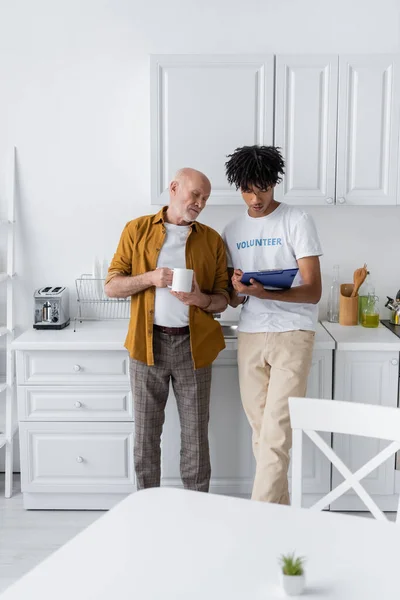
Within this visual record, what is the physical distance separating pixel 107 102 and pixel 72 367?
1.35 metres

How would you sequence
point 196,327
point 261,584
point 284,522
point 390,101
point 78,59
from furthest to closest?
point 78,59, point 390,101, point 196,327, point 284,522, point 261,584

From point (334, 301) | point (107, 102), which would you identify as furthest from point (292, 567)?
point (107, 102)

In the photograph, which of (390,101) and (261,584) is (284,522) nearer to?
(261,584)

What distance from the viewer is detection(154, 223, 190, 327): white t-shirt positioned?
9.35 feet

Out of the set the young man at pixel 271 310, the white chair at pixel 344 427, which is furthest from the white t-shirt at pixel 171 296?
the white chair at pixel 344 427

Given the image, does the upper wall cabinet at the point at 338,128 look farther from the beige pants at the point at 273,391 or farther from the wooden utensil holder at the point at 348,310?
the beige pants at the point at 273,391

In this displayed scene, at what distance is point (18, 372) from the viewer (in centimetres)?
328

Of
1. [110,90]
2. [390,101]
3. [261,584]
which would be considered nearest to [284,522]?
[261,584]

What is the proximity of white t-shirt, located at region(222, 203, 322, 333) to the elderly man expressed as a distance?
4.3 inches

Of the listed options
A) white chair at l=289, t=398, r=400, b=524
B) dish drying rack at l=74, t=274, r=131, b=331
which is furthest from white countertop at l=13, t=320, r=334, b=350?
white chair at l=289, t=398, r=400, b=524

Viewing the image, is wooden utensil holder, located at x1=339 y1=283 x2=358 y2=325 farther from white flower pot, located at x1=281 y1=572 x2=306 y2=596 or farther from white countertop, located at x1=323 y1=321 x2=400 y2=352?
white flower pot, located at x1=281 y1=572 x2=306 y2=596

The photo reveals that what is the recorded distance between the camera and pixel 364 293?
363cm

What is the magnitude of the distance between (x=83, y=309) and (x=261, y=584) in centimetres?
258

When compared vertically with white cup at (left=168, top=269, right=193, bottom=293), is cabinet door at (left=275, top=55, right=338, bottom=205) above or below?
above
